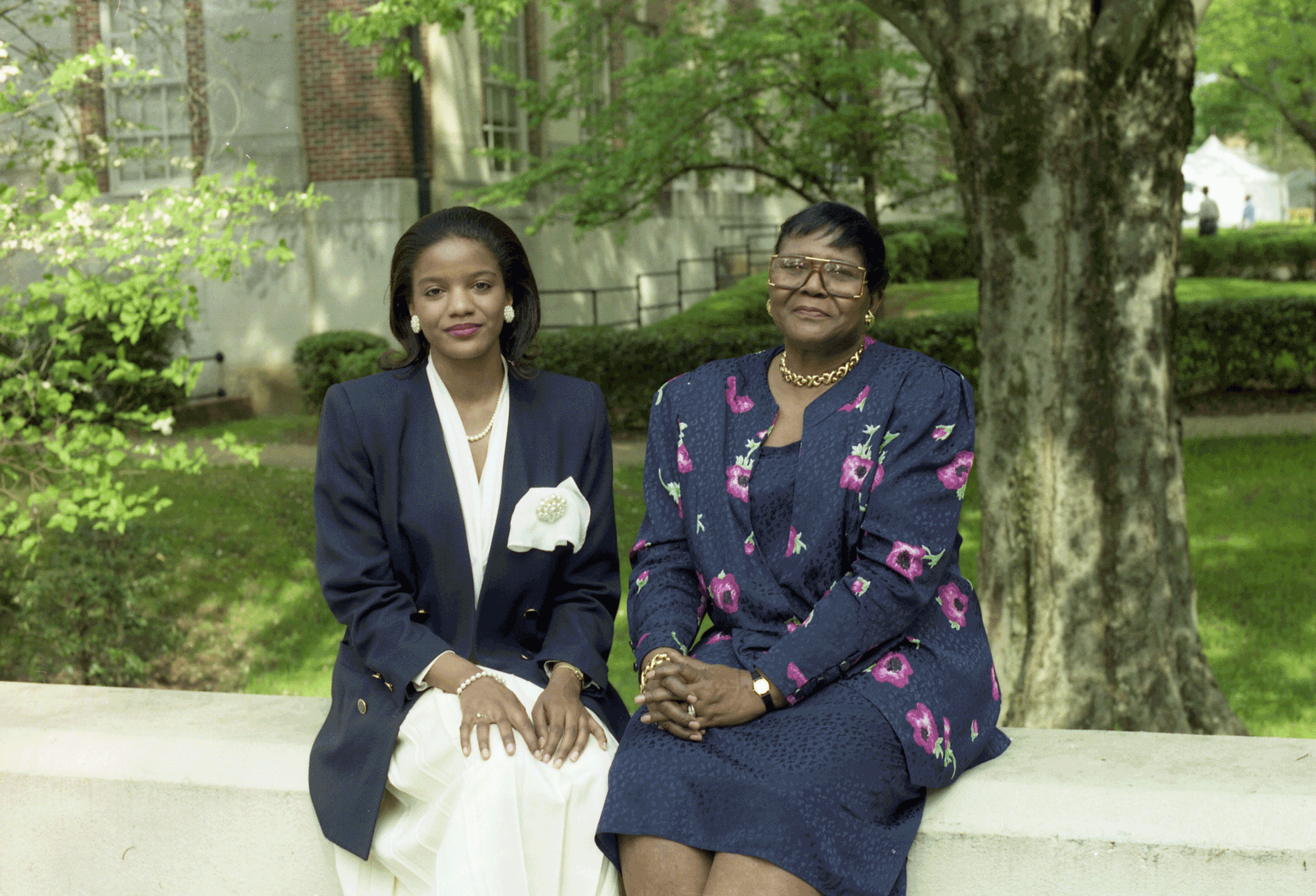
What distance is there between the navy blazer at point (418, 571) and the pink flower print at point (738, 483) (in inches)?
12.0

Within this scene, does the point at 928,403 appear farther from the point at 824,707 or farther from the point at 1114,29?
the point at 1114,29

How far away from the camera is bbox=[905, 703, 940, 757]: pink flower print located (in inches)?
104

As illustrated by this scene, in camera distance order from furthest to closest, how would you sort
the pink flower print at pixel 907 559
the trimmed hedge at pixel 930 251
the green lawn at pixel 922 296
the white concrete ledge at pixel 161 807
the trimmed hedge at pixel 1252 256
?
the trimmed hedge at pixel 930 251, the trimmed hedge at pixel 1252 256, the green lawn at pixel 922 296, the white concrete ledge at pixel 161 807, the pink flower print at pixel 907 559

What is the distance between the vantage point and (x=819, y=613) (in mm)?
2730

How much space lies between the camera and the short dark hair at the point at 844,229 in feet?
9.59

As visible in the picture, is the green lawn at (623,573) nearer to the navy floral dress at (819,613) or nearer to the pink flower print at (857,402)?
the navy floral dress at (819,613)

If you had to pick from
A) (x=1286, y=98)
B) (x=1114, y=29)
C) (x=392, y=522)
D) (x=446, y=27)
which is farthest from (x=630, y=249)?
(x=392, y=522)

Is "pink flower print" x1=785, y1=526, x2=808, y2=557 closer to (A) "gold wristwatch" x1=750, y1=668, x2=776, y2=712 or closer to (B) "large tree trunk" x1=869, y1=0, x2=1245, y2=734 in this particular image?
(A) "gold wristwatch" x1=750, y1=668, x2=776, y2=712

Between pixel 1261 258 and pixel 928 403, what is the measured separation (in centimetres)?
2501

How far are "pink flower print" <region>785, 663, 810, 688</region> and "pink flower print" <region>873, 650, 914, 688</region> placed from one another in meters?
0.17

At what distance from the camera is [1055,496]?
484 centimetres

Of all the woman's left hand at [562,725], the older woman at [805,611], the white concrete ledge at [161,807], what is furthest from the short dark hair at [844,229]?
the white concrete ledge at [161,807]

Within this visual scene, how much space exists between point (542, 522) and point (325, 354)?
42.9 feet

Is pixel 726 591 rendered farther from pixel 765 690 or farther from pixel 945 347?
pixel 945 347
